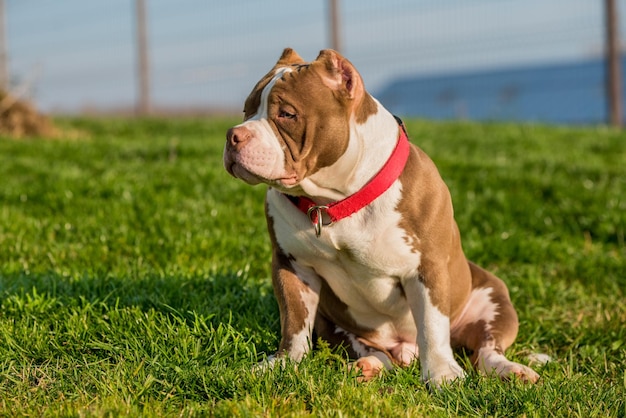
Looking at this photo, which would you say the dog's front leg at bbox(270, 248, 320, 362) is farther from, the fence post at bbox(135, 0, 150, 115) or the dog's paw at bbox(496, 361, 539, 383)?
the fence post at bbox(135, 0, 150, 115)

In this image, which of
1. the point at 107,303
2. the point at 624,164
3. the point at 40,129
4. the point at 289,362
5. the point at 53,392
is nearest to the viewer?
the point at 53,392

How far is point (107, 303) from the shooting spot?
3752 millimetres

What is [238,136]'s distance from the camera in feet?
9.46

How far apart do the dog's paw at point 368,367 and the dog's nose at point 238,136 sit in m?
0.93

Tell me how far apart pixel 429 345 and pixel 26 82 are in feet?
26.4

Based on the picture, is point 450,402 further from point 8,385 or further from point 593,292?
point 593,292

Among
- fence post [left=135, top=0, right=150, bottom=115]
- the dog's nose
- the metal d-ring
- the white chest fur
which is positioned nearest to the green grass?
the white chest fur

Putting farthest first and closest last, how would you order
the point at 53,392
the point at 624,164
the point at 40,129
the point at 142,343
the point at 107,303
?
the point at 40,129
the point at 624,164
the point at 107,303
the point at 142,343
the point at 53,392

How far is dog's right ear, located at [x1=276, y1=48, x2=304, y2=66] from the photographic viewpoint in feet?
11.1

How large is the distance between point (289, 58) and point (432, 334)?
124cm

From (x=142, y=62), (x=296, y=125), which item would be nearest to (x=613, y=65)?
(x=142, y=62)

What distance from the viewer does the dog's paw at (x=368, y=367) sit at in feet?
10.4

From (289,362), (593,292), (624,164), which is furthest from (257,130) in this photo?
(624,164)

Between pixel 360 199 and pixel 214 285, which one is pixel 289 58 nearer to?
pixel 360 199
